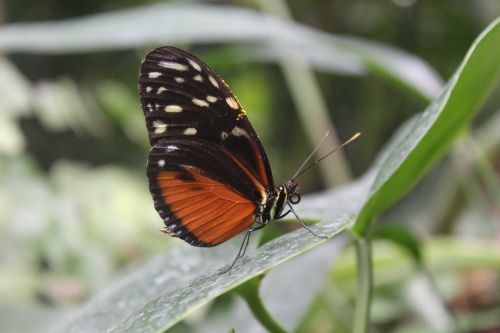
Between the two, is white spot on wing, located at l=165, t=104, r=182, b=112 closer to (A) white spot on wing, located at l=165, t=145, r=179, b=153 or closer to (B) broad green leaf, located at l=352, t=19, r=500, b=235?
(A) white spot on wing, located at l=165, t=145, r=179, b=153

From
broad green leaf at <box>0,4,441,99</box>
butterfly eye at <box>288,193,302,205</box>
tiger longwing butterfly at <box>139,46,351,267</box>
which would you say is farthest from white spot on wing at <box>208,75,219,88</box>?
broad green leaf at <box>0,4,441,99</box>

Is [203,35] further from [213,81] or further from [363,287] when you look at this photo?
[363,287]

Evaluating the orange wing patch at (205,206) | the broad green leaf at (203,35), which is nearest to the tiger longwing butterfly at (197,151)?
the orange wing patch at (205,206)

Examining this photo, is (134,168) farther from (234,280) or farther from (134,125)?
(234,280)

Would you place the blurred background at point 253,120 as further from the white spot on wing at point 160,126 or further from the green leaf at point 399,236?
the white spot on wing at point 160,126

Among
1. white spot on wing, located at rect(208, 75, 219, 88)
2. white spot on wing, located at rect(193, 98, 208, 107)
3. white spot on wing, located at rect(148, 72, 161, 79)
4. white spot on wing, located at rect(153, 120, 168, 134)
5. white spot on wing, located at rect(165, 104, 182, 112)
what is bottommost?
white spot on wing, located at rect(153, 120, 168, 134)

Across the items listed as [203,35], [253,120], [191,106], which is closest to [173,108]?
[191,106]

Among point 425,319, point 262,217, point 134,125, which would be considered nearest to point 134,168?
point 134,125
